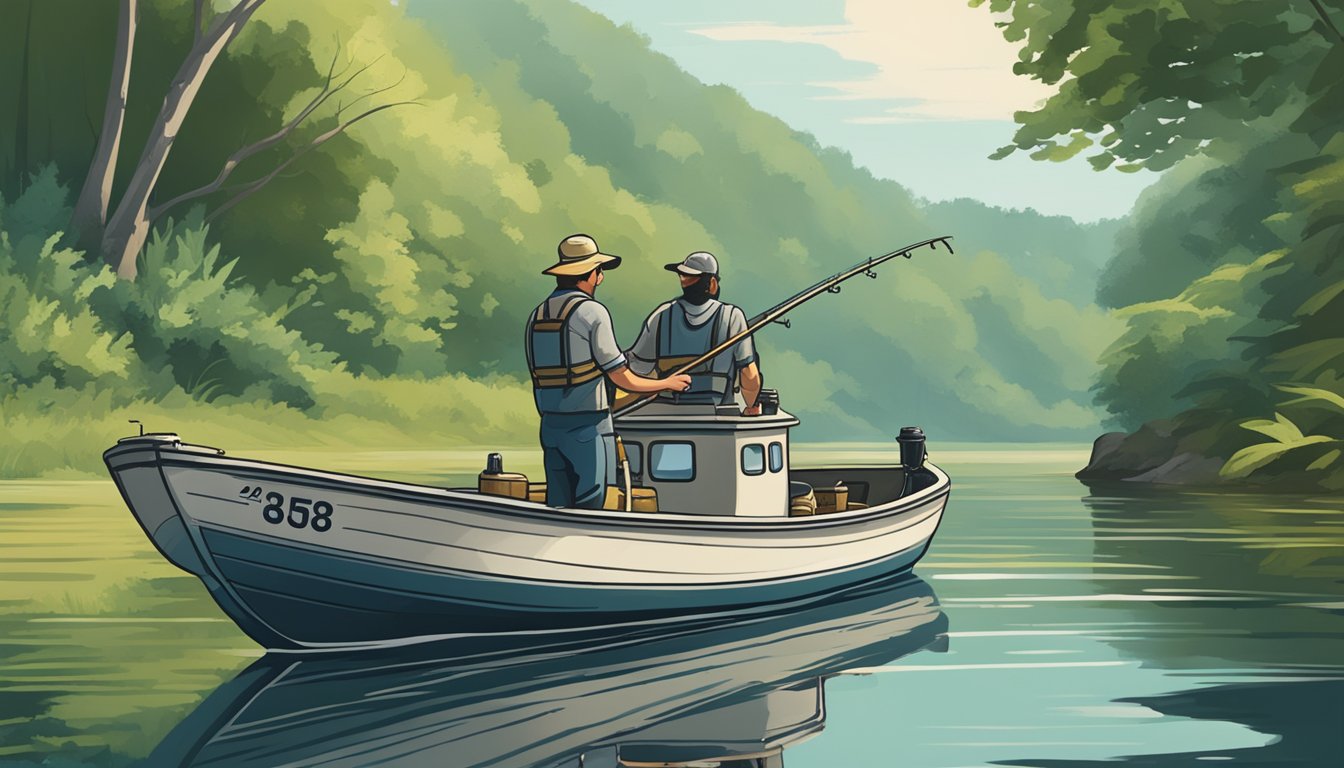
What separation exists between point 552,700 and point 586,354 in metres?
2.90

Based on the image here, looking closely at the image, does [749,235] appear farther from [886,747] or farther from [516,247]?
[886,747]

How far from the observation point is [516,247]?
6788 cm

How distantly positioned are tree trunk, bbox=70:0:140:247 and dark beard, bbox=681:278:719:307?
101 feet

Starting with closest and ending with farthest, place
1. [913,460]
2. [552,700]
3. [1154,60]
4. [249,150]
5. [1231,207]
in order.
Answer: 1. [552,700]
2. [913,460]
3. [1154,60]
4. [249,150]
5. [1231,207]

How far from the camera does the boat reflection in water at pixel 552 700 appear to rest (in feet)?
27.2

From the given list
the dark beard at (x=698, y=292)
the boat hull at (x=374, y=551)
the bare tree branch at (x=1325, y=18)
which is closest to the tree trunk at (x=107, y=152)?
the bare tree branch at (x=1325, y=18)

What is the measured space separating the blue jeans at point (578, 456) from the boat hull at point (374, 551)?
37cm

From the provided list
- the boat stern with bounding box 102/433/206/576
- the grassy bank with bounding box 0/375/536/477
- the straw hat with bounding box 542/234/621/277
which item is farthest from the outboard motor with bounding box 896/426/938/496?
the grassy bank with bounding box 0/375/536/477

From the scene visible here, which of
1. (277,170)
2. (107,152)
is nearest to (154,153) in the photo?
(107,152)

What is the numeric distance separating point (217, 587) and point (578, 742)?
3723 millimetres

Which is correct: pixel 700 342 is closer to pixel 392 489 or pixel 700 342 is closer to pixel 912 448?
pixel 392 489

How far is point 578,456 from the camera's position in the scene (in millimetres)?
12164

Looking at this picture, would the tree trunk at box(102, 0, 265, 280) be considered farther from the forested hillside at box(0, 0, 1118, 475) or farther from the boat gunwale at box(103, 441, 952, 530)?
the boat gunwale at box(103, 441, 952, 530)

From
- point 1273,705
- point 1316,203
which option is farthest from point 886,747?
point 1316,203
